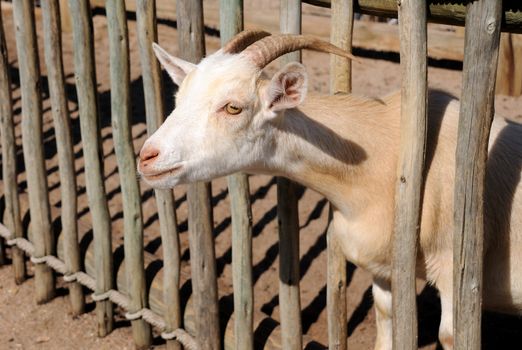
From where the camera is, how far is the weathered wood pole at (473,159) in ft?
8.75

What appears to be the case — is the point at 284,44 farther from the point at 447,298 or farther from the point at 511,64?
the point at 511,64

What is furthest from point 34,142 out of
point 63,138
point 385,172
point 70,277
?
point 385,172

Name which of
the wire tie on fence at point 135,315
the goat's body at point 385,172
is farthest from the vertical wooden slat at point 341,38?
the wire tie on fence at point 135,315

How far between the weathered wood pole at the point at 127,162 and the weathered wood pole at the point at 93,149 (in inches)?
8.7

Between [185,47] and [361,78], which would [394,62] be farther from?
[185,47]

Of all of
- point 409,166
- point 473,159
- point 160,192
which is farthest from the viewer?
point 160,192

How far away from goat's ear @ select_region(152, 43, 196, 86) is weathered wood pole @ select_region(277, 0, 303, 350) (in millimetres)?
477

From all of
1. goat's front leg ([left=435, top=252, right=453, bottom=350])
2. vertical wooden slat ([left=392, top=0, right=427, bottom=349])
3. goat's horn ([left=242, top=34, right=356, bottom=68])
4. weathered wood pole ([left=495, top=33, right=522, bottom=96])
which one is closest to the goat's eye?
goat's horn ([left=242, top=34, right=356, bottom=68])

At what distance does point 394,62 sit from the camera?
9141 mm

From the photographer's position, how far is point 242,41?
334 centimetres

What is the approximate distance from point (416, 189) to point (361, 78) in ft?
19.0

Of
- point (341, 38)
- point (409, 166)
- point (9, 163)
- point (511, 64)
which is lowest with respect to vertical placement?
point (9, 163)

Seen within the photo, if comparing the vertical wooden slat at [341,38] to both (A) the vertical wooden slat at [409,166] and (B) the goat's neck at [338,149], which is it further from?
(A) the vertical wooden slat at [409,166]

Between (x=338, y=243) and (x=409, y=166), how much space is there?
0.83 metres
